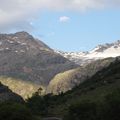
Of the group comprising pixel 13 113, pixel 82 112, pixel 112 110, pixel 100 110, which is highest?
pixel 82 112

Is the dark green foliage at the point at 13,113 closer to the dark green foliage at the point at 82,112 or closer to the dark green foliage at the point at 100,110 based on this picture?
the dark green foliage at the point at 100,110

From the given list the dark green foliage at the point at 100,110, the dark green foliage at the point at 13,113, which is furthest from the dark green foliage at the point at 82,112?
the dark green foliage at the point at 13,113

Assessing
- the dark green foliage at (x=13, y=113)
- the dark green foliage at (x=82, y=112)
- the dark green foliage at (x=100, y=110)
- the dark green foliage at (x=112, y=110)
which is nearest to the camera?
the dark green foliage at (x=112, y=110)

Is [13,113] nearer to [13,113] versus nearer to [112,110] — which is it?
[13,113]

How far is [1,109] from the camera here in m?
171

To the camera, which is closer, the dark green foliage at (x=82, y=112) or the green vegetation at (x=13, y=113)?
the green vegetation at (x=13, y=113)

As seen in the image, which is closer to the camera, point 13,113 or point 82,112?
point 13,113

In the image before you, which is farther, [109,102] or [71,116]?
[71,116]

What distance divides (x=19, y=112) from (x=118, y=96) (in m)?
37.2

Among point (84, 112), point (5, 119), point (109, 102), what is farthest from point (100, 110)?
point (5, 119)

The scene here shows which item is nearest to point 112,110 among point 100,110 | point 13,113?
point 100,110

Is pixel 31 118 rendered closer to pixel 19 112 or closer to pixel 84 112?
pixel 19 112

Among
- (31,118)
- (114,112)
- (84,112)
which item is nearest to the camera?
(114,112)

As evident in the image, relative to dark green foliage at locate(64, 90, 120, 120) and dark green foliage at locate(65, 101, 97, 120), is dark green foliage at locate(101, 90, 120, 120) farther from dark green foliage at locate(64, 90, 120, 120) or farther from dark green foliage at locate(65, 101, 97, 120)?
dark green foliage at locate(65, 101, 97, 120)
